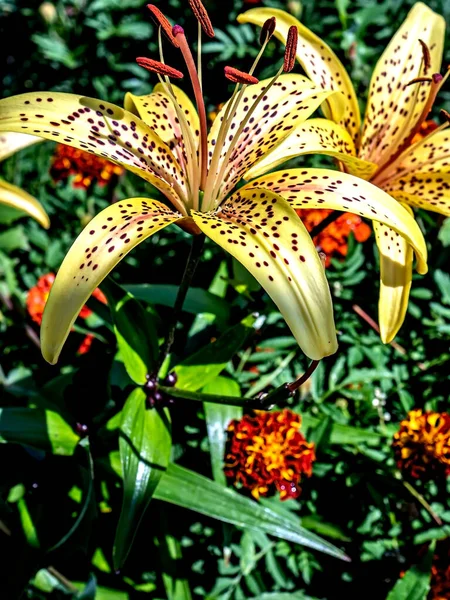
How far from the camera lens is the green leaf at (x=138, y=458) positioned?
978mm

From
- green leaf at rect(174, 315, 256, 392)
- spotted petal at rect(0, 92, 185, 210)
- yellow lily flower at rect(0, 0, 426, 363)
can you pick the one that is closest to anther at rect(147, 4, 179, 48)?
yellow lily flower at rect(0, 0, 426, 363)

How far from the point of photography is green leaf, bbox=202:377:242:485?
1190 mm

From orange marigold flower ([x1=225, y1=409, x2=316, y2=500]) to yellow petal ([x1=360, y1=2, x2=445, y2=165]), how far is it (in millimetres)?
561

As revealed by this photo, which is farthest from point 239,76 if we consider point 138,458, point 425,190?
point 138,458

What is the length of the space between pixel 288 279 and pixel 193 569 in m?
0.86

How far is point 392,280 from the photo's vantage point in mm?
1038

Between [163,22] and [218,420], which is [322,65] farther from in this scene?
[218,420]

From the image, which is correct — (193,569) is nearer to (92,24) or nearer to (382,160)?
(382,160)

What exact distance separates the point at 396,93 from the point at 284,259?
62 cm

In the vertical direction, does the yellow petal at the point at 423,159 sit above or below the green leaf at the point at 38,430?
above

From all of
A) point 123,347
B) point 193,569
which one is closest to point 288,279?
point 123,347

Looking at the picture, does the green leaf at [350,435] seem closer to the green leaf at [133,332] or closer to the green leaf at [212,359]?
the green leaf at [212,359]

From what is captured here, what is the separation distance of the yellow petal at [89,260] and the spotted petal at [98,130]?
0.30 ft

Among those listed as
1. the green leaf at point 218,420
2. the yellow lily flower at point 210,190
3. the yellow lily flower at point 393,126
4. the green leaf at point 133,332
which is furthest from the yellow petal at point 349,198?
the green leaf at point 218,420
